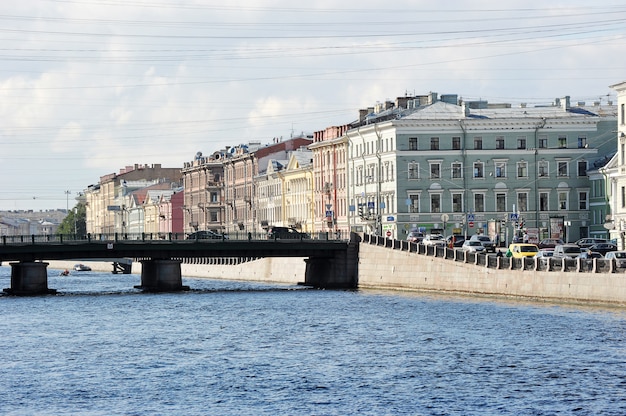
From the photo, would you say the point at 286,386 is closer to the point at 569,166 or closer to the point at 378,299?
the point at 378,299

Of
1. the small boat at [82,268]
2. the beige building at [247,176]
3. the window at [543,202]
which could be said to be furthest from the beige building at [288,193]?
the window at [543,202]

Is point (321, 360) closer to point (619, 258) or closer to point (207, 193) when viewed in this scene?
point (619, 258)

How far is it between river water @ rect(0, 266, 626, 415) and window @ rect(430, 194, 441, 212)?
1262 inches

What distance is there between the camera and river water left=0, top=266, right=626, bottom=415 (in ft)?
115

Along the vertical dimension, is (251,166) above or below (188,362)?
above

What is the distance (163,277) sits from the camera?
283 feet

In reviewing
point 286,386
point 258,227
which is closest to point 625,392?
point 286,386

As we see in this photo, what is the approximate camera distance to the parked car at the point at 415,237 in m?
92.1

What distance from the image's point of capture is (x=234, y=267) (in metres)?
109

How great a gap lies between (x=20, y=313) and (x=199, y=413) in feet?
109

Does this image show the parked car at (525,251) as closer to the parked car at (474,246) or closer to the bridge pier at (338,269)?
the parked car at (474,246)

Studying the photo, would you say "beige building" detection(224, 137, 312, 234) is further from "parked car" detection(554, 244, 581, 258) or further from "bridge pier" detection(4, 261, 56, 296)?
"parked car" detection(554, 244, 581, 258)

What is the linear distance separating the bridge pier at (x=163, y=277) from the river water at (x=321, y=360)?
18456 millimetres

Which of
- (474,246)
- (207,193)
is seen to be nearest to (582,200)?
(474,246)
